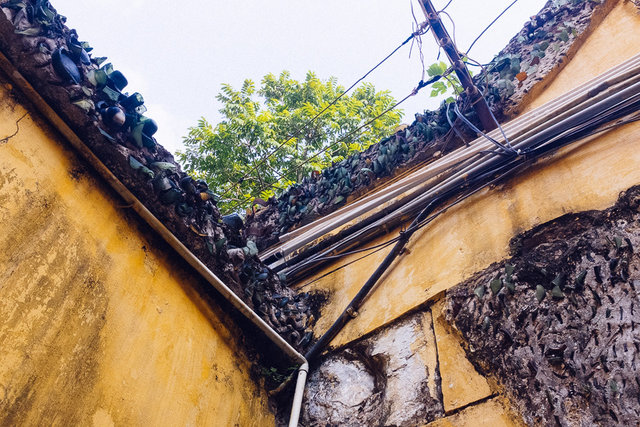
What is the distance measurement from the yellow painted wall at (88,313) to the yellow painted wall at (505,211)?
3.23 feet

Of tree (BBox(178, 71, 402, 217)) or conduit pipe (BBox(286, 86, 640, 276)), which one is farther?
tree (BBox(178, 71, 402, 217))

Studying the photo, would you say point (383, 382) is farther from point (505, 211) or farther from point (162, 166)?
point (162, 166)

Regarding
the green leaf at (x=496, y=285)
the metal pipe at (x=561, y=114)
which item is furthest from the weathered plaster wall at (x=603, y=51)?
the green leaf at (x=496, y=285)

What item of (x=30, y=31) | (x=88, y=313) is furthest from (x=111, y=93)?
(x=88, y=313)

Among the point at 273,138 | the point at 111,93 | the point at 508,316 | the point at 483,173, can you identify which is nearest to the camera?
the point at 508,316

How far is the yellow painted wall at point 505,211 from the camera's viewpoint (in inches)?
97.5

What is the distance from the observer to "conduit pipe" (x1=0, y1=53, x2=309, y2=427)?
216 cm

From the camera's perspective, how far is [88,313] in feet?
6.79

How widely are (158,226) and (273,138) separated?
613 cm

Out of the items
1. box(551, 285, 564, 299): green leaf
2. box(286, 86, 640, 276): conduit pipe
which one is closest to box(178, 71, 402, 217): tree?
box(286, 86, 640, 276): conduit pipe

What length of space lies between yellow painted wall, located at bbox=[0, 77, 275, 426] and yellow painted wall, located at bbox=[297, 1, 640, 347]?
3.23ft

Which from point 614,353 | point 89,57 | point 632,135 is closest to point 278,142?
point 89,57

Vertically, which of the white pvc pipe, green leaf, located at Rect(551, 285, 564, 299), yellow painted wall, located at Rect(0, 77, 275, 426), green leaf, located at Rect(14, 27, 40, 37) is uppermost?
green leaf, located at Rect(14, 27, 40, 37)

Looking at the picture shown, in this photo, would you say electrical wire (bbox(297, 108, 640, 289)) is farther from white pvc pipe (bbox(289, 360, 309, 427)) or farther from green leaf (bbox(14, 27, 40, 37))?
green leaf (bbox(14, 27, 40, 37))
